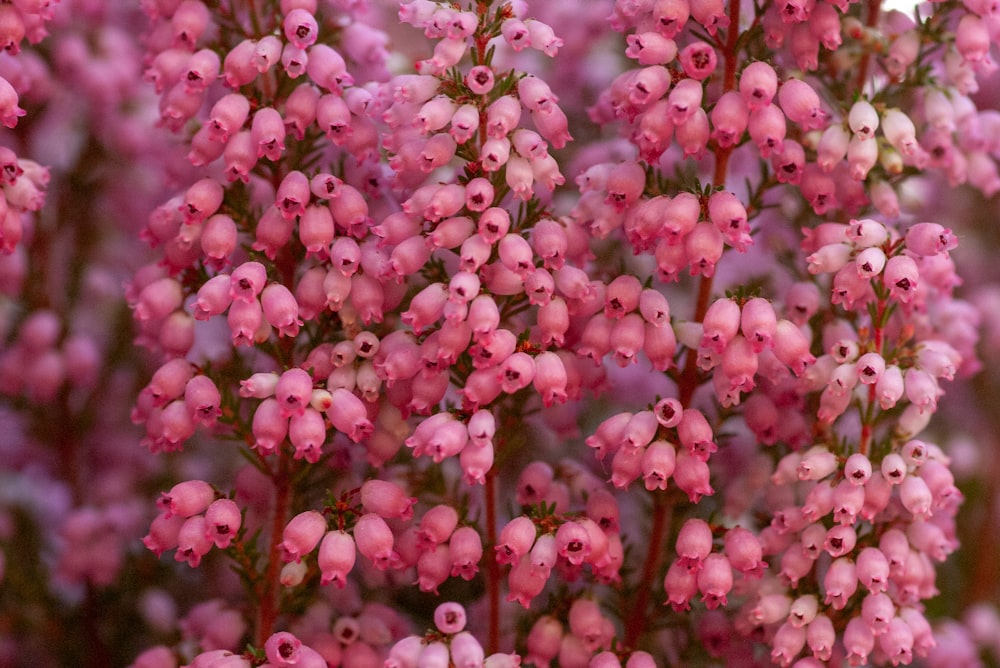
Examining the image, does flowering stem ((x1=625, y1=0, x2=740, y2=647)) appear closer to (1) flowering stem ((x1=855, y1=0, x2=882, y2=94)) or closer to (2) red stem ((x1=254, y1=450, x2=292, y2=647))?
(1) flowering stem ((x1=855, y1=0, x2=882, y2=94))

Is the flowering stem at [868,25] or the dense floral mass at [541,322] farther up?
the flowering stem at [868,25]

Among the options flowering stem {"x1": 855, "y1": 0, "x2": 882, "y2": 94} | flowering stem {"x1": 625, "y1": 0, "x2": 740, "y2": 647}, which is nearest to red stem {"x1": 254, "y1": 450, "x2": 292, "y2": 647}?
flowering stem {"x1": 625, "y1": 0, "x2": 740, "y2": 647}

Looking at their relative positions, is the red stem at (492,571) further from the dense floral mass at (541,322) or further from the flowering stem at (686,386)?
the flowering stem at (686,386)

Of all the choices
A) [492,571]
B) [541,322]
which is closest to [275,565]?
[492,571]

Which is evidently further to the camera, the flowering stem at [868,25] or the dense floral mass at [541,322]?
the flowering stem at [868,25]

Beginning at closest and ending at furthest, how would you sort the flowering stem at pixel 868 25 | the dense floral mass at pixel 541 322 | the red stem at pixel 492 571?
the dense floral mass at pixel 541 322 < the red stem at pixel 492 571 < the flowering stem at pixel 868 25

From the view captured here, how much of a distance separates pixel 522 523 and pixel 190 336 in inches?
19.2

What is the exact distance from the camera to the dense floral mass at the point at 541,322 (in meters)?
1.36

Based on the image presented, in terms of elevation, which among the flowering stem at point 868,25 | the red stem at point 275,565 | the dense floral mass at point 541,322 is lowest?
the red stem at point 275,565

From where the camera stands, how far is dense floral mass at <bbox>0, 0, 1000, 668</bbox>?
1363 millimetres

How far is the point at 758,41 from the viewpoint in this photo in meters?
1.53

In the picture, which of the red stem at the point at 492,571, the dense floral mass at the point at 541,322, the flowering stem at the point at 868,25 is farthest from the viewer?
the flowering stem at the point at 868,25

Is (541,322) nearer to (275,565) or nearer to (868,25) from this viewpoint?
(275,565)

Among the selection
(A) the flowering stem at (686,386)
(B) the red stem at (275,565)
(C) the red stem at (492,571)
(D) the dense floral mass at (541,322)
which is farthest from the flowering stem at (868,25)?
(B) the red stem at (275,565)
